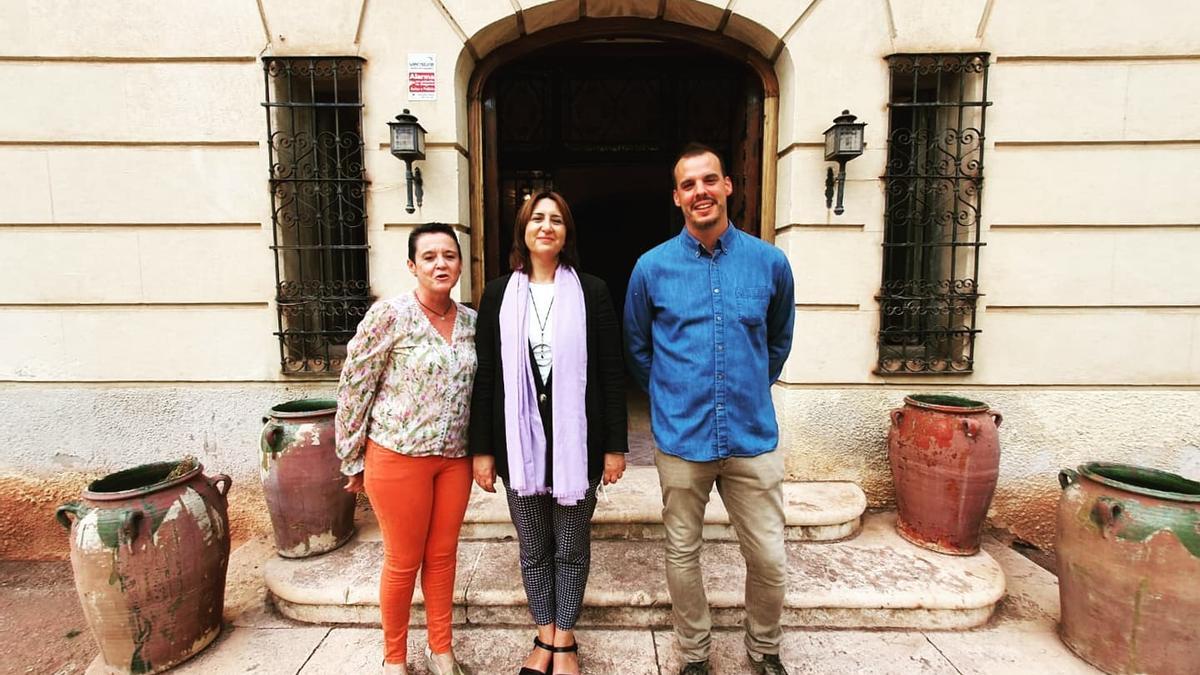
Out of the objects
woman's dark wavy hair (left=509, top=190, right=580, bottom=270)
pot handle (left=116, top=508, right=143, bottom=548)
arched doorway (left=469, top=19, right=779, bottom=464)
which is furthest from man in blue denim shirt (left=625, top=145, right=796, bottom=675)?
pot handle (left=116, top=508, right=143, bottom=548)

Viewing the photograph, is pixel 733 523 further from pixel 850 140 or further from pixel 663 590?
pixel 850 140

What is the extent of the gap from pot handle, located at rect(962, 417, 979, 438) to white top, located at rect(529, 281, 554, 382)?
9.68ft

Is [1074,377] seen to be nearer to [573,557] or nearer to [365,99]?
[573,557]

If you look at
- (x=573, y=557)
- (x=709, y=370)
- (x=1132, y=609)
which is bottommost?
(x=1132, y=609)

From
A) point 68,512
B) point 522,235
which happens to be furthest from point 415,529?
point 68,512

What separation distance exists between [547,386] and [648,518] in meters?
1.70

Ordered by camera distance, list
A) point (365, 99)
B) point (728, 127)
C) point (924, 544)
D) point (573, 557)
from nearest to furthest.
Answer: point (573, 557) < point (924, 544) < point (365, 99) < point (728, 127)

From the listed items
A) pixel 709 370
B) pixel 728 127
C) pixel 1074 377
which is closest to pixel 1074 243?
pixel 1074 377

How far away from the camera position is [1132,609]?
2600 millimetres

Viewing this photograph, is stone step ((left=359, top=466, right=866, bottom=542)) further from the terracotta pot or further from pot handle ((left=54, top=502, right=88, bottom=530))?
pot handle ((left=54, top=502, right=88, bottom=530))

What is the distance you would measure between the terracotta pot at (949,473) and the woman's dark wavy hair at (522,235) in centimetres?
284

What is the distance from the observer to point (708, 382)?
2.36m

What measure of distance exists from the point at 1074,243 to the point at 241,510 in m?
7.06

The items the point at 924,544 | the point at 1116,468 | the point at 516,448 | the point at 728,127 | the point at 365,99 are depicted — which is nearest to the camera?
the point at 516,448
